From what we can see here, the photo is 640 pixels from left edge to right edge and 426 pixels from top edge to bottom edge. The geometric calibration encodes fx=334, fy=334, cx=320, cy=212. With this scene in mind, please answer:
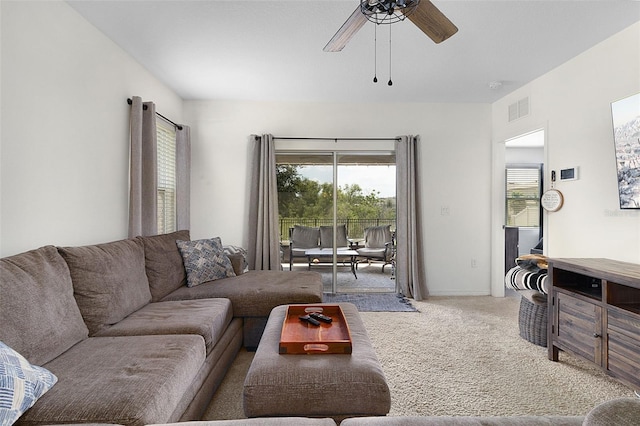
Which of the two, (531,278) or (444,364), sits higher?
(531,278)

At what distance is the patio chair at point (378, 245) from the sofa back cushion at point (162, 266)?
2.52 m

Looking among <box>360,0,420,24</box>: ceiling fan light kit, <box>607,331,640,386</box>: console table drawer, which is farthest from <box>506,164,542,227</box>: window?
<box>360,0,420,24</box>: ceiling fan light kit

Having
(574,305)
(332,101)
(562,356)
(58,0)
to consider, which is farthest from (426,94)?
(58,0)

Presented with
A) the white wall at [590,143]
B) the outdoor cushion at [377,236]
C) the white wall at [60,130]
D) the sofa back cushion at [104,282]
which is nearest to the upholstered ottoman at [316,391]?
the sofa back cushion at [104,282]

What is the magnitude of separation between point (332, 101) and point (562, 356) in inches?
145

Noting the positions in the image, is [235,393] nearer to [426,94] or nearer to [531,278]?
[531,278]

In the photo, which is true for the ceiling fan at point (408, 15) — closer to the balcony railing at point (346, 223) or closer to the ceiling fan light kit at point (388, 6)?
the ceiling fan light kit at point (388, 6)

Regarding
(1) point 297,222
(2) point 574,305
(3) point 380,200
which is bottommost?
(2) point 574,305

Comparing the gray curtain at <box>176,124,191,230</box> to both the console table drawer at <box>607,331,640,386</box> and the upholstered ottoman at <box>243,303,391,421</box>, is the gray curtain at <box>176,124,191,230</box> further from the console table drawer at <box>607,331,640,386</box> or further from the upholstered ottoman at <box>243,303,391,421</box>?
the console table drawer at <box>607,331,640,386</box>

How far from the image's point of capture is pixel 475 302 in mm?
4219

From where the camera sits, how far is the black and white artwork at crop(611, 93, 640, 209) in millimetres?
2456

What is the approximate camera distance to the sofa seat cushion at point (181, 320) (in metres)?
1.98

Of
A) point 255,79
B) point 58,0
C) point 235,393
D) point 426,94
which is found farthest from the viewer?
point 426,94

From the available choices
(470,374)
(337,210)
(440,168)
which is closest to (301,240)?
(337,210)
